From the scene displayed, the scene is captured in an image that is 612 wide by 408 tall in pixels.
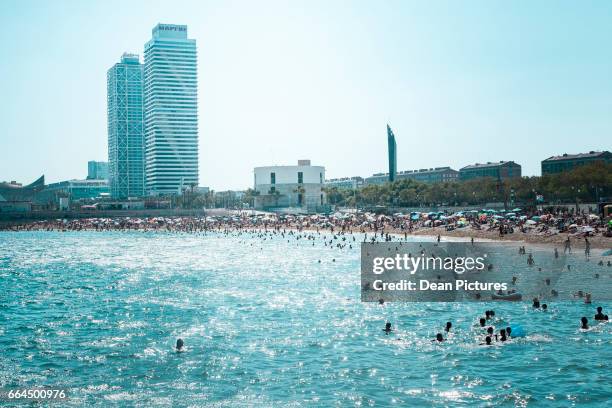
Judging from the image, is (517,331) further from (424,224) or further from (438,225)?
(424,224)

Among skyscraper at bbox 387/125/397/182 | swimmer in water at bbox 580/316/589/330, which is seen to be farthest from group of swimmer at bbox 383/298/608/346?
skyscraper at bbox 387/125/397/182

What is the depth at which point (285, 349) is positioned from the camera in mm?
29438

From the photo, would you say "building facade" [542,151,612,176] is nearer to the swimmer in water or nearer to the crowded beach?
the crowded beach

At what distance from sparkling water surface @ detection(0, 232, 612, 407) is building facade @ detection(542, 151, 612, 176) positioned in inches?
4900

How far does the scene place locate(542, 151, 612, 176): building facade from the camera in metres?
166

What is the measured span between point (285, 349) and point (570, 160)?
523 ft

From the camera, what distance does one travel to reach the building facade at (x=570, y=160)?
166 m

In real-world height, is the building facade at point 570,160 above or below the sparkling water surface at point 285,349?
above

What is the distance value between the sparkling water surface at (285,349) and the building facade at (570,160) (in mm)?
124452

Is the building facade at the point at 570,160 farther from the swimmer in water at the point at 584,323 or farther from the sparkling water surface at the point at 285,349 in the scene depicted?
the swimmer in water at the point at 584,323

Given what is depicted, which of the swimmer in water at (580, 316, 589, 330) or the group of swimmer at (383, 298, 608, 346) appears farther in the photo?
the swimmer in water at (580, 316, 589, 330)

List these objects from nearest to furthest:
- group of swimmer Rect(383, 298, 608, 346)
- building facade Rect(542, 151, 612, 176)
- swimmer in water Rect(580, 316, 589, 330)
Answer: group of swimmer Rect(383, 298, 608, 346) < swimmer in water Rect(580, 316, 589, 330) < building facade Rect(542, 151, 612, 176)

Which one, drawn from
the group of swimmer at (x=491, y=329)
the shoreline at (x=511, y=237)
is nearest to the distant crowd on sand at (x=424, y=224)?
the shoreline at (x=511, y=237)

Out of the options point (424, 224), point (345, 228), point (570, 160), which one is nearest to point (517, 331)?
point (424, 224)
